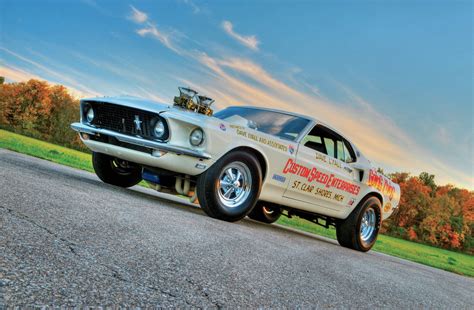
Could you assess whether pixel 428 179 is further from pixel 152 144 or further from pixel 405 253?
pixel 152 144

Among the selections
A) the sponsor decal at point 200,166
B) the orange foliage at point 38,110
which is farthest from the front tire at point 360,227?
the orange foliage at point 38,110

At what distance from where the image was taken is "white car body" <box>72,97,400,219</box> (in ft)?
16.0

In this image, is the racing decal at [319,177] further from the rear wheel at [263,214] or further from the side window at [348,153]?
the rear wheel at [263,214]

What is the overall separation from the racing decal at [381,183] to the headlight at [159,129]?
12.8ft

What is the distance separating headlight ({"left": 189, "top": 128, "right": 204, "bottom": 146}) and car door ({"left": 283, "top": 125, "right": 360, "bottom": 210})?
140 cm

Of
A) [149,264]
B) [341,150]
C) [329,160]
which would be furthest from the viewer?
[341,150]

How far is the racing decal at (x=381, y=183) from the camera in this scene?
7.53 m

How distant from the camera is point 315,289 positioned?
3.02 meters

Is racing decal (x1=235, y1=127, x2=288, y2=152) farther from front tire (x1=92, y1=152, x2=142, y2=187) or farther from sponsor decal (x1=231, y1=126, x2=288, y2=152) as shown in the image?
front tire (x1=92, y1=152, x2=142, y2=187)

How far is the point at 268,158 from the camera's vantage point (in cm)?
548

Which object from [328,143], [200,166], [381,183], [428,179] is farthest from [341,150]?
[428,179]

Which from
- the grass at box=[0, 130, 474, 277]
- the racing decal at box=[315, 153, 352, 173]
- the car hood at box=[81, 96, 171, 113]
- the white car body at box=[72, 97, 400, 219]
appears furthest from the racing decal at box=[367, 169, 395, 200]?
the car hood at box=[81, 96, 171, 113]

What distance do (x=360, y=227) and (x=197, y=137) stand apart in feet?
12.2

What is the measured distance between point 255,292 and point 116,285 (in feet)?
2.72
